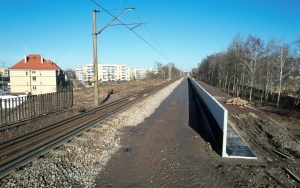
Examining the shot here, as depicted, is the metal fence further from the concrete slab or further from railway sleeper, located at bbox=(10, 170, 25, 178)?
the concrete slab

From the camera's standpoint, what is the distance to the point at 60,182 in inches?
243

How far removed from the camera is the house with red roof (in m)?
75.3

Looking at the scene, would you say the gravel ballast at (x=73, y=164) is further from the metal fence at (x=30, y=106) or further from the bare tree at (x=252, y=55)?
the bare tree at (x=252, y=55)

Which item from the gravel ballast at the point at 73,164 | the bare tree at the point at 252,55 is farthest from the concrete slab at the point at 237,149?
the bare tree at the point at 252,55

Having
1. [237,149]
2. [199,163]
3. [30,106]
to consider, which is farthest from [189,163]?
[30,106]

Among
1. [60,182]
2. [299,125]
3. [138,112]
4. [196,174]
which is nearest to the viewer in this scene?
[60,182]

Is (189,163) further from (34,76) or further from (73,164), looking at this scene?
(34,76)

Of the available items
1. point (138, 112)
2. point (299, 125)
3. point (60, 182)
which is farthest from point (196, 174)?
point (299, 125)

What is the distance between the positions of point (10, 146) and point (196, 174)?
5902 mm

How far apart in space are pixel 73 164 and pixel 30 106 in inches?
350

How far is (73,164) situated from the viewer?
7355 millimetres

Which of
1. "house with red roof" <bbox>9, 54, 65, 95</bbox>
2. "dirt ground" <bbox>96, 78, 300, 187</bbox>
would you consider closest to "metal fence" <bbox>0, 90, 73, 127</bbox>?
"dirt ground" <bbox>96, 78, 300, 187</bbox>

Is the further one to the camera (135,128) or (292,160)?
(135,128)

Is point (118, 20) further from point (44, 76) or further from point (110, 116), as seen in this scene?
point (44, 76)
